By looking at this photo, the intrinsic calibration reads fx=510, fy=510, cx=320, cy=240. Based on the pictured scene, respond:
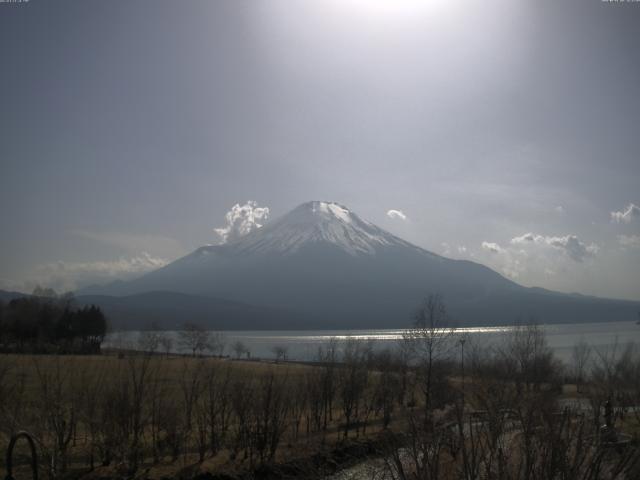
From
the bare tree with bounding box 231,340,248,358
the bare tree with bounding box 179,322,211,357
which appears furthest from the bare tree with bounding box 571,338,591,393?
the bare tree with bounding box 179,322,211,357

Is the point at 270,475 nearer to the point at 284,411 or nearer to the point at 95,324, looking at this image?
the point at 284,411

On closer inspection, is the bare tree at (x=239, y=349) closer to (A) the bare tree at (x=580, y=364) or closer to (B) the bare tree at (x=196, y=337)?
(B) the bare tree at (x=196, y=337)

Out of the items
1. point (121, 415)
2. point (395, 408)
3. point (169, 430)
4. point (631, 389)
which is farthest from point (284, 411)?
point (631, 389)

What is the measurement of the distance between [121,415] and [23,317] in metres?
58.1

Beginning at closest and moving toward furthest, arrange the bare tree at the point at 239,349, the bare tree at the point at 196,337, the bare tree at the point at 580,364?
the bare tree at the point at 580,364, the bare tree at the point at 239,349, the bare tree at the point at 196,337

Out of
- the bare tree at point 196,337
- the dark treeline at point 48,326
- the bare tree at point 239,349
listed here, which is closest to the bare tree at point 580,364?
the dark treeline at point 48,326

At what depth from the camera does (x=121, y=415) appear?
18969 millimetres

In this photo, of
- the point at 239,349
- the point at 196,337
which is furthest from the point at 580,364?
the point at 196,337

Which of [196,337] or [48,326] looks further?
[196,337]

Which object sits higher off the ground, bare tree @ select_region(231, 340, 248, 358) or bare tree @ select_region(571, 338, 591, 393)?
bare tree @ select_region(571, 338, 591, 393)

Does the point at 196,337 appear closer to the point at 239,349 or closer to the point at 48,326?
the point at 239,349

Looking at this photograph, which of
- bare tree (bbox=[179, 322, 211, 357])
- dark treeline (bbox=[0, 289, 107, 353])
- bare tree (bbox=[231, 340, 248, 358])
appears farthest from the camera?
bare tree (bbox=[179, 322, 211, 357])

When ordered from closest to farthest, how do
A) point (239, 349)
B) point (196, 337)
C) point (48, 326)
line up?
1. point (48, 326)
2. point (239, 349)
3. point (196, 337)

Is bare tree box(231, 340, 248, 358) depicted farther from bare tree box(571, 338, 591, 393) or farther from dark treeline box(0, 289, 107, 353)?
bare tree box(571, 338, 591, 393)
